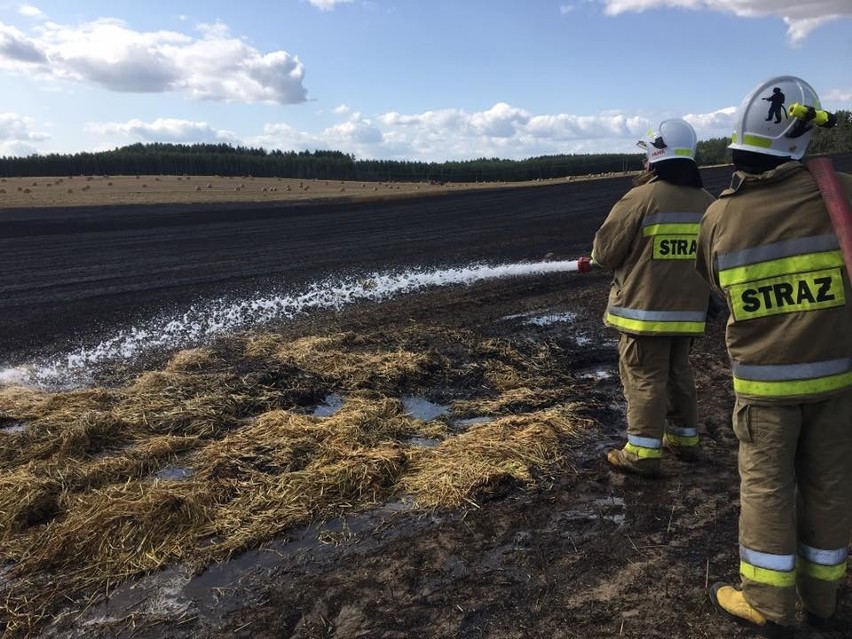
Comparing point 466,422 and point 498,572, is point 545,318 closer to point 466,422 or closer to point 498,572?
point 466,422

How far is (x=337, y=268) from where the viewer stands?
43.0 ft

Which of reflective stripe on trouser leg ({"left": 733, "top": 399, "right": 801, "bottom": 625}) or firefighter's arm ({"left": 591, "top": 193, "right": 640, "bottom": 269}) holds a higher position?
firefighter's arm ({"left": 591, "top": 193, "right": 640, "bottom": 269})

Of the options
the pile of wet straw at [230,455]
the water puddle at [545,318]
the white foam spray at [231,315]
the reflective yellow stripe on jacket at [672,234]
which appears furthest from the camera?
the water puddle at [545,318]

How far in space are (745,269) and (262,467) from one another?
3.48 meters

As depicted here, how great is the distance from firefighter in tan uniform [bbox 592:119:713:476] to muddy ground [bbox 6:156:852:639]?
0.48m

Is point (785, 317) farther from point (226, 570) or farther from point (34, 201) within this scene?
point (34, 201)

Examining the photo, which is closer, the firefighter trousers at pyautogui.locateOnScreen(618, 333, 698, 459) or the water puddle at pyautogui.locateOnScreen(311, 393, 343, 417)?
the firefighter trousers at pyautogui.locateOnScreen(618, 333, 698, 459)

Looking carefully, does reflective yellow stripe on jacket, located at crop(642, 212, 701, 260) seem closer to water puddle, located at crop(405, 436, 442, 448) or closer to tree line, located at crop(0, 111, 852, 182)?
water puddle, located at crop(405, 436, 442, 448)

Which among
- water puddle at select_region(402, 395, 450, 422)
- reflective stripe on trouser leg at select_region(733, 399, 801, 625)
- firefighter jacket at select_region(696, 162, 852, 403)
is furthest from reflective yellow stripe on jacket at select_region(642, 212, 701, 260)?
water puddle at select_region(402, 395, 450, 422)

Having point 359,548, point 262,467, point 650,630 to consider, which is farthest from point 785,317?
point 262,467

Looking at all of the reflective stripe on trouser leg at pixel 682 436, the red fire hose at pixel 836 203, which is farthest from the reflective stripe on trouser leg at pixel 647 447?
the red fire hose at pixel 836 203

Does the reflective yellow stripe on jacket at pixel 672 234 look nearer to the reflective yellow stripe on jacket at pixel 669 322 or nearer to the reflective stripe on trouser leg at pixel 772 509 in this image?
the reflective yellow stripe on jacket at pixel 669 322

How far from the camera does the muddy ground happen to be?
2912 mm

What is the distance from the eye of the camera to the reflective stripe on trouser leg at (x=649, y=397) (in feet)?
13.6
